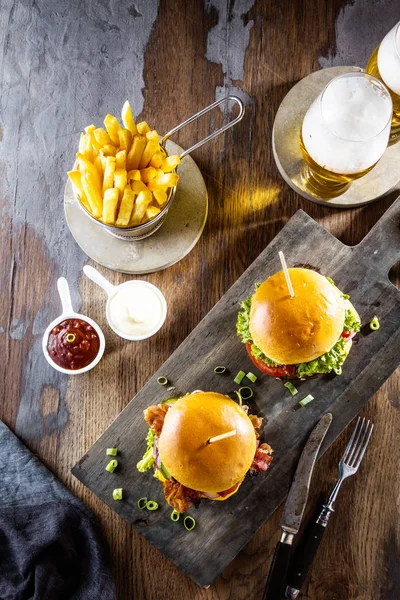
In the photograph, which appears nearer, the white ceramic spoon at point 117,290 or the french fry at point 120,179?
the french fry at point 120,179

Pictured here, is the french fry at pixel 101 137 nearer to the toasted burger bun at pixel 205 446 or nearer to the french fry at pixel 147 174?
the french fry at pixel 147 174

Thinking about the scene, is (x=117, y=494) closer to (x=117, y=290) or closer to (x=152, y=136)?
(x=117, y=290)

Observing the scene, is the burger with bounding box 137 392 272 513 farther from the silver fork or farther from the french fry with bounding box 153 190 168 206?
the french fry with bounding box 153 190 168 206

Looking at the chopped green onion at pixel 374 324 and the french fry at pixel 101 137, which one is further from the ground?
the french fry at pixel 101 137

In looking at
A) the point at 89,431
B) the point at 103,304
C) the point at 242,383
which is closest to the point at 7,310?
the point at 103,304

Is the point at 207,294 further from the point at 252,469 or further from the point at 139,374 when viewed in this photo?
the point at 252,469

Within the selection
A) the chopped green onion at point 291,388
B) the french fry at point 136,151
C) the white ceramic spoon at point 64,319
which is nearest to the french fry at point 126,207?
the french fry at point 136,151

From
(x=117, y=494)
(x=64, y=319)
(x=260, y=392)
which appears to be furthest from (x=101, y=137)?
(x=117, y=494)
